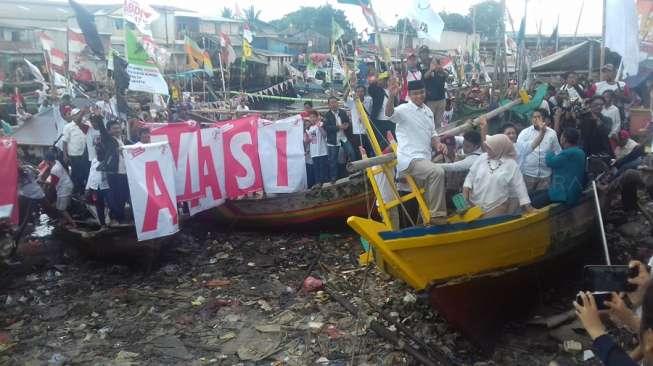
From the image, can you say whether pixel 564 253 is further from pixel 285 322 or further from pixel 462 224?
pixel 285 322

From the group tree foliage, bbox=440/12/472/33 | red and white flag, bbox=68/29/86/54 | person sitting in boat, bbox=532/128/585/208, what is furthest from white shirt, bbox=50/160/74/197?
A: tree foliage, bbox=440/12/472/33

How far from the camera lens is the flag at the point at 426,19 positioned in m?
12.1

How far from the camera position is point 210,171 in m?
9.13

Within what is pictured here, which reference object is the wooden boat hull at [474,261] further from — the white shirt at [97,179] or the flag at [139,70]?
the flag at [139,70]

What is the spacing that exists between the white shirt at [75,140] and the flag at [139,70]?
201cm

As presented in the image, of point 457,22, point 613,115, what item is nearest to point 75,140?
point 613,115

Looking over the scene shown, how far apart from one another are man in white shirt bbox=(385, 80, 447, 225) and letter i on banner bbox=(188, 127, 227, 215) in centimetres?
382

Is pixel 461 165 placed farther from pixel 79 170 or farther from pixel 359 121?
pixel 79 170

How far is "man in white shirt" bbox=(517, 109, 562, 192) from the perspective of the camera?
7457 millimetres

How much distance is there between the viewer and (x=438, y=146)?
6199 mm

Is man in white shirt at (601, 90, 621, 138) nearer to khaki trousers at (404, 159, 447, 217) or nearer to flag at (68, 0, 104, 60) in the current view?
khaki trousers at (404, 159, 447, 217)

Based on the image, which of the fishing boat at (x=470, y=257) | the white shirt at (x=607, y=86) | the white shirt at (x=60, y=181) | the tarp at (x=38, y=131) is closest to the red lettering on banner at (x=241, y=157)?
the white shirt at (x=60, y=181)

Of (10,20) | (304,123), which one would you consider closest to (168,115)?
(304,123)

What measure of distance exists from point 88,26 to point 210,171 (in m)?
3.00
